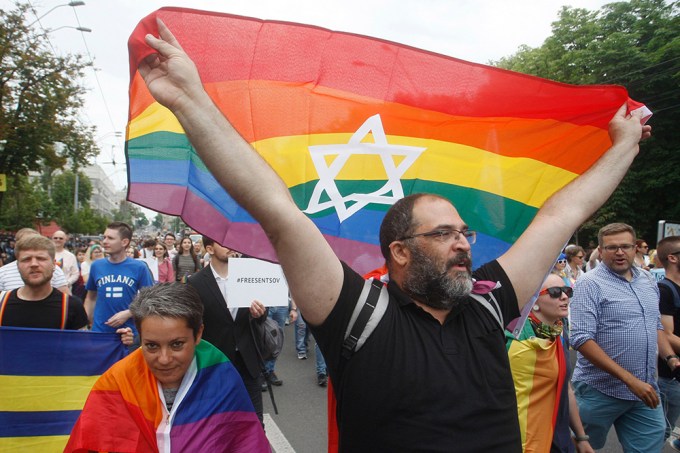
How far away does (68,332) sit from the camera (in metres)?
3.25

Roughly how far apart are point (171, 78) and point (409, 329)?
3.79 feet

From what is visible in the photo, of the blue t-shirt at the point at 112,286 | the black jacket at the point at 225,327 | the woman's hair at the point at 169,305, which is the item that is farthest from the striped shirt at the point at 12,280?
the woman's hair at the point at 169,305

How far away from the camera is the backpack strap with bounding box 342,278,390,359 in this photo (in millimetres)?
1682

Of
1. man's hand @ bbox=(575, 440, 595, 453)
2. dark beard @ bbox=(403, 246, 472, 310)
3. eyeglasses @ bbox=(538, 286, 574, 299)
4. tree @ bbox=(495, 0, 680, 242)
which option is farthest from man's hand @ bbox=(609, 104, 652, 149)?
tree @ bbox=(495, 0, 680, 242)

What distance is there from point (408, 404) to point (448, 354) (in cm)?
23

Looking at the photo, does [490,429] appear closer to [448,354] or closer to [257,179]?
[448,354]

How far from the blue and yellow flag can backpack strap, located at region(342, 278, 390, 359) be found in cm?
229

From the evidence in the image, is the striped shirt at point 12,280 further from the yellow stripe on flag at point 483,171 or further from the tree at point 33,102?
the tree at point 33,102

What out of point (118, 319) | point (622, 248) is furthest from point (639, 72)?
point (118, 319)

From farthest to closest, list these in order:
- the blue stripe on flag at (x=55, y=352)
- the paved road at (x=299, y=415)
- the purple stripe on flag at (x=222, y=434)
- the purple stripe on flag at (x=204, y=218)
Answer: the paved road at (x=299, y=415)
the blue stripe on flag at (x=55, y=352)
the purple stripe on flag at (x=204, y=218)
the purple stripe on flag at (x=222, y=434)

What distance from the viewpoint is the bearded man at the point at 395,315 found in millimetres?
1605

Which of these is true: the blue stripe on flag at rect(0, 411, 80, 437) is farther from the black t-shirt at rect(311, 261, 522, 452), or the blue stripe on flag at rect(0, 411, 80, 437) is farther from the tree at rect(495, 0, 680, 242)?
the tree at rect(495, 0, 680, 242)

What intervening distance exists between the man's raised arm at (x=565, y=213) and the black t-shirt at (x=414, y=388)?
0.48 metres

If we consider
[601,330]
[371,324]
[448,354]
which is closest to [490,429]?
[448,354]
